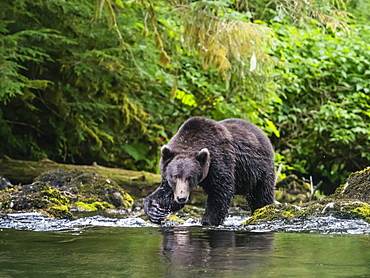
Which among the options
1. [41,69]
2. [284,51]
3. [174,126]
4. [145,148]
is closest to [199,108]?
[174,126]

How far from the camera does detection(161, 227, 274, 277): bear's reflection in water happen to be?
3.49 meters

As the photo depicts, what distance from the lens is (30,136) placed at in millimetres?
12328

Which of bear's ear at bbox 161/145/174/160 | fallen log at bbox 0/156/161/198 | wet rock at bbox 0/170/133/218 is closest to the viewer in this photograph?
bear's ear at bbox 161/145/174/160

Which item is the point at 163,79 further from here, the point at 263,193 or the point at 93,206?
the point at 263,193

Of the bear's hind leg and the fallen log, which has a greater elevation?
the bear's hind leg

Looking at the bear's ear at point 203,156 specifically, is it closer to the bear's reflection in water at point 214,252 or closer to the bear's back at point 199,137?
the bear's back at point 199,137

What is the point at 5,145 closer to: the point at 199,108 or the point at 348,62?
the point at 199,108

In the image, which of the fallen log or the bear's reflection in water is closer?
the bear's reflection in water

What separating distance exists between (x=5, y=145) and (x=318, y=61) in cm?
789

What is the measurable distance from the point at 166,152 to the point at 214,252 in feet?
7.99

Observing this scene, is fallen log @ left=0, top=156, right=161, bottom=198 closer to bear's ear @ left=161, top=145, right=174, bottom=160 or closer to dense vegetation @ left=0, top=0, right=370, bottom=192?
dense vegetation @ left=0, top=0, right=370, bottom=192

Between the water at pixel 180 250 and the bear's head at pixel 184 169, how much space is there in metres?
0.43

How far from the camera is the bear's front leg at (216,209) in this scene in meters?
6.75

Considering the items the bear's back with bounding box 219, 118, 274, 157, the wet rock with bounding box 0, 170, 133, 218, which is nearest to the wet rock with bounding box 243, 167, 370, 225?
the bear's back with bounding box 219, 118, 274, 157
